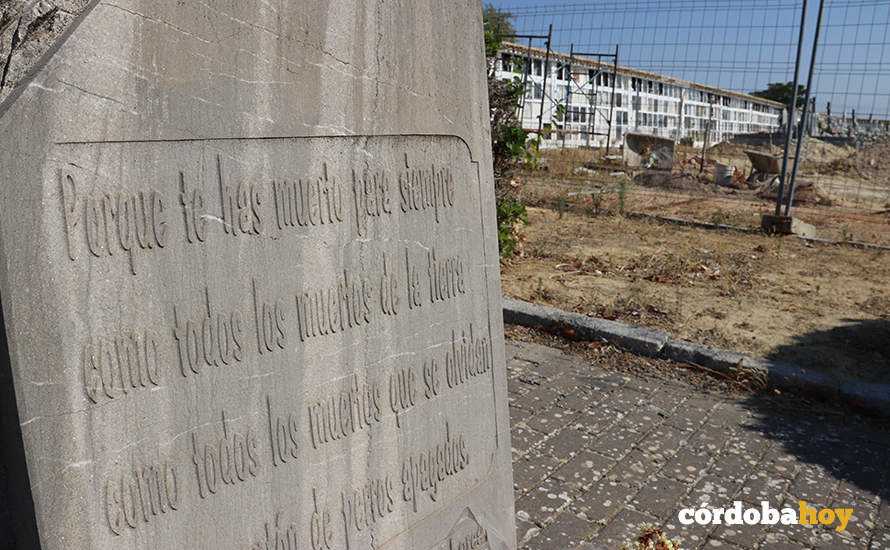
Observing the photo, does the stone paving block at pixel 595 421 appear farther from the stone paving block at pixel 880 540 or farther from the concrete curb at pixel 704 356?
the stone paving block at pixel 880 540

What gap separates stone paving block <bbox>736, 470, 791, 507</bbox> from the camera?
2.86 m

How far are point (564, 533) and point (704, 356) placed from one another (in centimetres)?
205

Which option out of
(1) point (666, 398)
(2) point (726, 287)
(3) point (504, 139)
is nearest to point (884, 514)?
(1) point (666, 398)

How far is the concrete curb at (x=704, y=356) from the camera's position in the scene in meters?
3.71

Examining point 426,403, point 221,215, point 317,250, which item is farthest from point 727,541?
point 221,215

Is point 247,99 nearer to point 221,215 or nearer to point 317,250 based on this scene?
point 221,215

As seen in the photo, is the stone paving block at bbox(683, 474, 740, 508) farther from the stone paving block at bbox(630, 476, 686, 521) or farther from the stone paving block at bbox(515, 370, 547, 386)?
the stone paving block at bbox(515, 370, 547, 386)

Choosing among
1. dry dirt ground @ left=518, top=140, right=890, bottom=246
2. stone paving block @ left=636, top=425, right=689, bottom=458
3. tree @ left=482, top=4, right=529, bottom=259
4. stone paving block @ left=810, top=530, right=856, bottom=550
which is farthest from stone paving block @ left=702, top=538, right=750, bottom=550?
dry dirt ground @ left=518, top=140, right=890, bottom=246

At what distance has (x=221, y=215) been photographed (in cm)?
141

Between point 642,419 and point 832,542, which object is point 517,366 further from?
point 832,542

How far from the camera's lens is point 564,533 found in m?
2.60

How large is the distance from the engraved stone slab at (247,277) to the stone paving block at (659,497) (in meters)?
0.97

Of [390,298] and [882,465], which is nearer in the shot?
[390,298]

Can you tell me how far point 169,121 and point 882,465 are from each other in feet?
10.9
